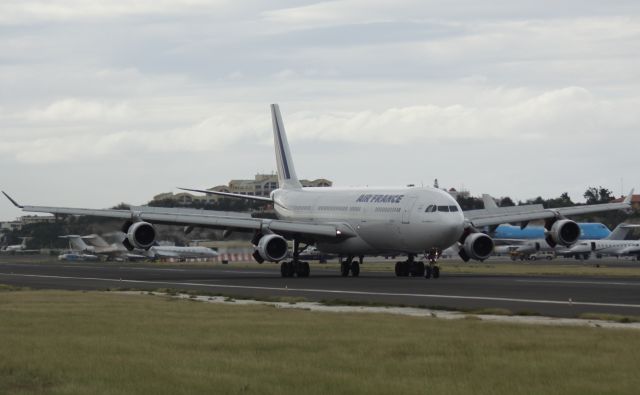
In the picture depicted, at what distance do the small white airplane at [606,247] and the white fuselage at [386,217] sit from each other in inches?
2487

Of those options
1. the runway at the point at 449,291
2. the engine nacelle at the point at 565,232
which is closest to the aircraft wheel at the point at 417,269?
the runway at the point at 449,291

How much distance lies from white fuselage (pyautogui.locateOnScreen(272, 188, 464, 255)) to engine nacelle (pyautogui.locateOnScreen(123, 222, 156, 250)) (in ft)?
30.6

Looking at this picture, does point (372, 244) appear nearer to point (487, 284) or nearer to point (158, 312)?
point (487, 284)

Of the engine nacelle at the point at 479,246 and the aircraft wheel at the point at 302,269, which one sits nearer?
the engine nacelle at the point at 479,246

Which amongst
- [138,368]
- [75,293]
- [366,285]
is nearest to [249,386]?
[138,368]

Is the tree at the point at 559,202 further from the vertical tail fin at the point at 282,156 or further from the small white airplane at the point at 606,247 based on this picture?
the vertical tail fin at the point at 282,156

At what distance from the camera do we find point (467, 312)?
30.5 metres

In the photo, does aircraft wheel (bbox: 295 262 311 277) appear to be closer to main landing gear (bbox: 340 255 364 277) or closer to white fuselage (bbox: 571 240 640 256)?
main landing gear (bbox: 340 255 364 277)

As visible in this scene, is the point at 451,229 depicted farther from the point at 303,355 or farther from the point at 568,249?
the point at 568,249

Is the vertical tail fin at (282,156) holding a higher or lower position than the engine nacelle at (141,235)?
higher

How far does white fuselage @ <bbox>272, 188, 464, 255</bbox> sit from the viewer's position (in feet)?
174

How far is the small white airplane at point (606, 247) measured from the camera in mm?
119938

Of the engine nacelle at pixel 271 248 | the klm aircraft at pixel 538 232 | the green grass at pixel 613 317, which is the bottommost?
the green grass at pixel 613 317

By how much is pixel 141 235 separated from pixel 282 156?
18.4m
